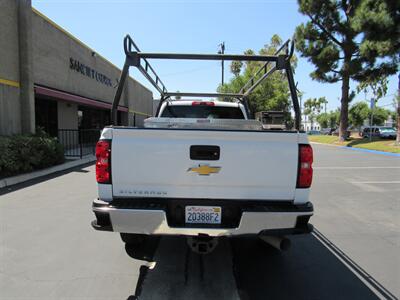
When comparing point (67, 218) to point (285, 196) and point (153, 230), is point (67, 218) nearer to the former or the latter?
point (153, 230)

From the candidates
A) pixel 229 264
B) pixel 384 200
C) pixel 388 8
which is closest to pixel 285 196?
pixel 229 264

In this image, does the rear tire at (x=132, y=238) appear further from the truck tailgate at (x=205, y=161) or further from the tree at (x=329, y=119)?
the tree at (x=329, y=119)

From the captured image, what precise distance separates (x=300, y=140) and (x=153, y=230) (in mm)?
1666

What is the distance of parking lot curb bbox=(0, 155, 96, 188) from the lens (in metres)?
7.88

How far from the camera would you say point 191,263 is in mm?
3658

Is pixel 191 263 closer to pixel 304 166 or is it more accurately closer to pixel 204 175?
pixel 204 175

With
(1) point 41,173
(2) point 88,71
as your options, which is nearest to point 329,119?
(2) point 88,71

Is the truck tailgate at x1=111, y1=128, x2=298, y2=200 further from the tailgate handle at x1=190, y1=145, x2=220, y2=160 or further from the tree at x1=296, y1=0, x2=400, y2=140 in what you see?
the tree at x1=296, y1=0, x2=400, y2=140

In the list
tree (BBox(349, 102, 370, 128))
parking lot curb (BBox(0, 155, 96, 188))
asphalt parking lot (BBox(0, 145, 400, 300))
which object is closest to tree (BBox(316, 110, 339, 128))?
tree (BBox(349, 102, 370, 128))

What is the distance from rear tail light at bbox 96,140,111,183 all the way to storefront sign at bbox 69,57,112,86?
14871mm

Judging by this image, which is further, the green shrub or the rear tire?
the green shrub

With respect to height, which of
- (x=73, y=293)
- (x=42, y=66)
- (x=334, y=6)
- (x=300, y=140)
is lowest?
(x=73, y=293)

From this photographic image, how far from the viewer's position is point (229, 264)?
144 inches

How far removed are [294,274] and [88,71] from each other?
701 inches
